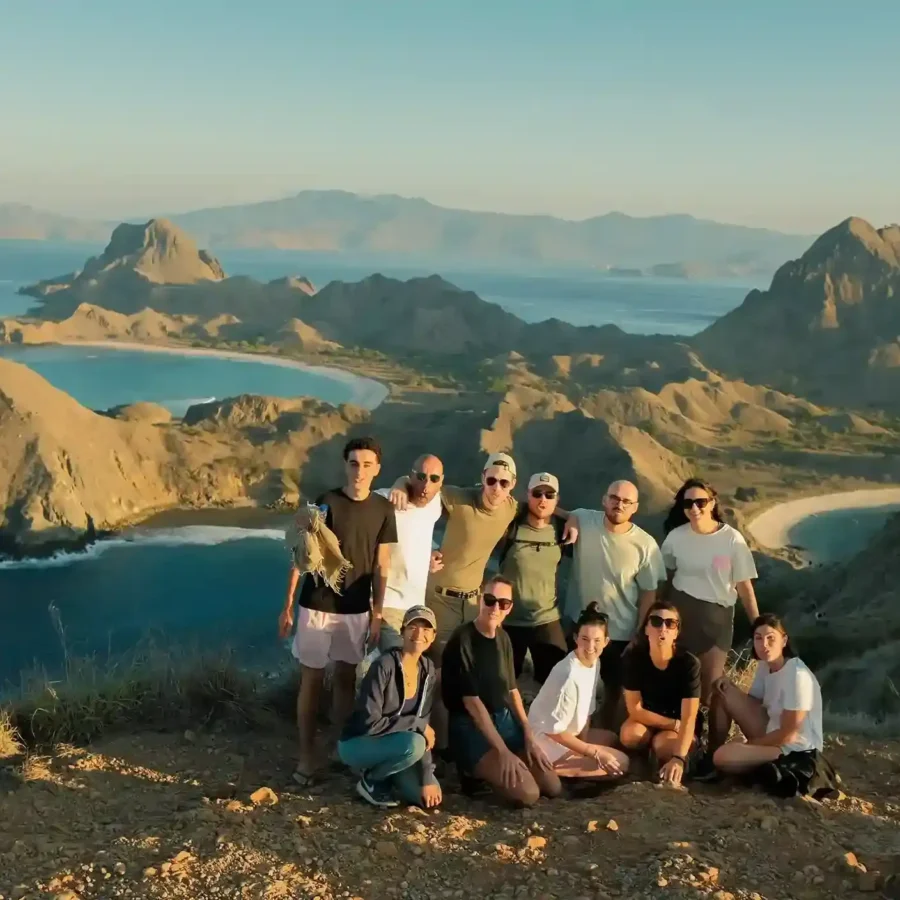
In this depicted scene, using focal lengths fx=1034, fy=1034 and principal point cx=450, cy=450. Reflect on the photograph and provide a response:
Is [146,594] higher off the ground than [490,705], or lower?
lower

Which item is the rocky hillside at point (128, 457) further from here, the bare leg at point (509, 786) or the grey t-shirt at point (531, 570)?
the bare leg at point (509, 786)

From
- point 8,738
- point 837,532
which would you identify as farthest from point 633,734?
point 837,532

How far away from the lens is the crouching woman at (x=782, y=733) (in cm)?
643

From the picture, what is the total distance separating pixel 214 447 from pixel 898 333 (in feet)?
240

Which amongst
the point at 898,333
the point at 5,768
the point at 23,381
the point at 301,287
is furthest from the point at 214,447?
the point at 301,287

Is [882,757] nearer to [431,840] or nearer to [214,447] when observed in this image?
[431,840]

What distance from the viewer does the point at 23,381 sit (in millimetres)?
46500

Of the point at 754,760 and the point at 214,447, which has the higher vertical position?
the point at 754,760

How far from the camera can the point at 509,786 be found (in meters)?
6.20

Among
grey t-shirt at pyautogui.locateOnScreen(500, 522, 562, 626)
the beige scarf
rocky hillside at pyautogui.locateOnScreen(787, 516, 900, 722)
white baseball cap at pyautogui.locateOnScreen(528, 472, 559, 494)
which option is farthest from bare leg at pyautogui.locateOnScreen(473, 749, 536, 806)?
rocky hillside at pyautogui.locateOnScreen(787, 516, 900, 722)

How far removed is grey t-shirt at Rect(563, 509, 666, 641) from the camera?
22.9 feet

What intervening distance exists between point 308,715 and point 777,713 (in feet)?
9.92

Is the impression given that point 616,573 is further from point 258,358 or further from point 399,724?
point 258,358

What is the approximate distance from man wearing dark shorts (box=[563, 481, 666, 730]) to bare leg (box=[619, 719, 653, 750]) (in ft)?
0.85
